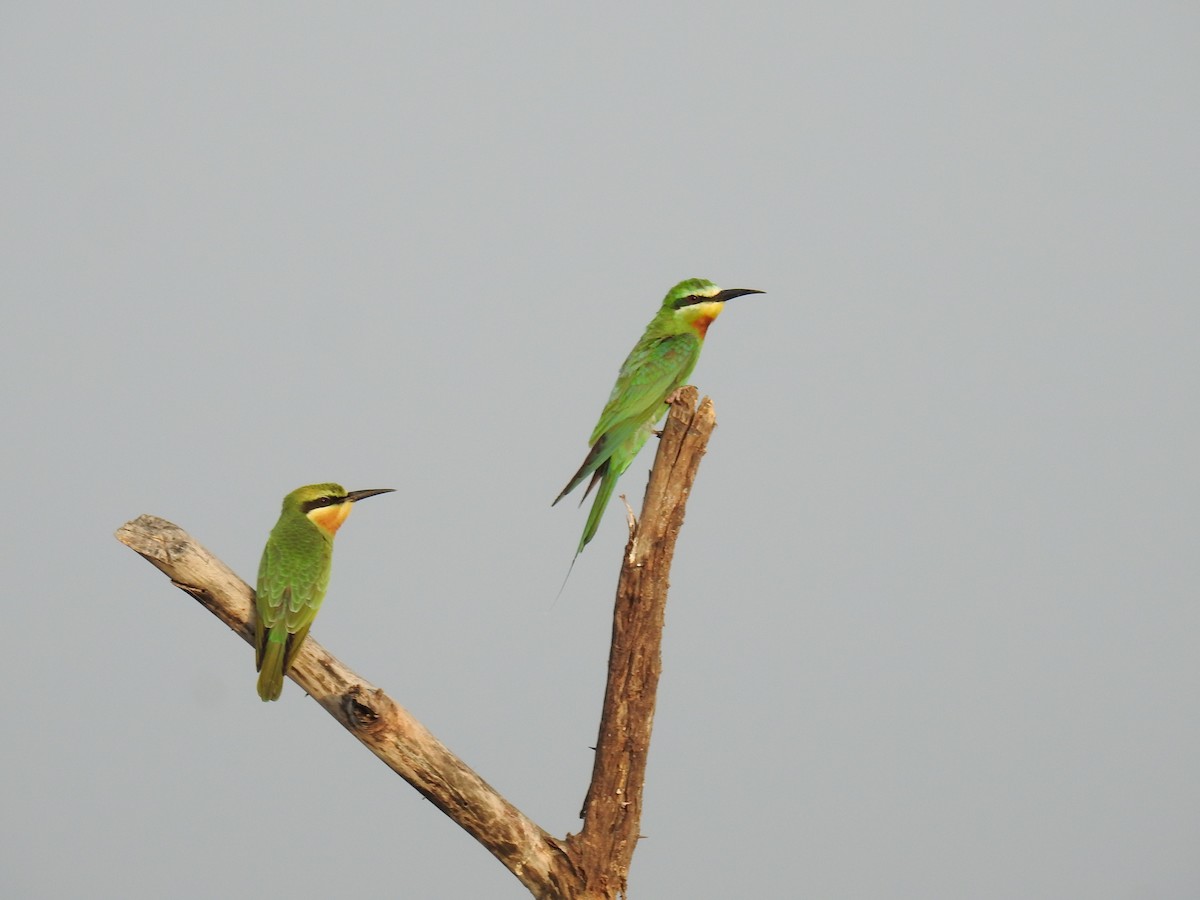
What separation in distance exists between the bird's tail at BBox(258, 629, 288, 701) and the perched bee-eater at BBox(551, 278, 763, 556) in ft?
4.14

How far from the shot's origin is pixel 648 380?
5043mm

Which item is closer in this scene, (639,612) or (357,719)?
(357,719)

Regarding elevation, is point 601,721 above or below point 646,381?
below

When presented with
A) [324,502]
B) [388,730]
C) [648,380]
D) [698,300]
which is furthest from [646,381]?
[388,730]

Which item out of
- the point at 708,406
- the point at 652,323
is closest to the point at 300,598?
the point at 708,406

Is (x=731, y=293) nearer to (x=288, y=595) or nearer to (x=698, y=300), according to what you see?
(x=698, y=300)

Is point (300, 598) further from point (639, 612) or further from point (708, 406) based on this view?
point (708, 406)

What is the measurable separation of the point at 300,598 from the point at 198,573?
363 mm

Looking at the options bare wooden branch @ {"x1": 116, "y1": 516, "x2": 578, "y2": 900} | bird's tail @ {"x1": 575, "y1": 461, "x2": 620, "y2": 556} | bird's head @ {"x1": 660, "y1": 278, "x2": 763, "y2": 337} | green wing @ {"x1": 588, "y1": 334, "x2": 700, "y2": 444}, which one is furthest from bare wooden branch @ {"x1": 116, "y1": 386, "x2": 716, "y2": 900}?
bird's head @ {"x1": 660, "y1": 278, "x2": 763, "y2": 337}

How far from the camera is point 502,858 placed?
13.0 ft

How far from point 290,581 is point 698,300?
7.75ft

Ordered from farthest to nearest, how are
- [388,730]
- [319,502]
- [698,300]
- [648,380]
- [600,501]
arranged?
1. [698,300]
2. [648,380]
3. [600,501]
4. [319,502]
5. [388,730]

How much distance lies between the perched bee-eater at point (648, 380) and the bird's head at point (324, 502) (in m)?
0.86

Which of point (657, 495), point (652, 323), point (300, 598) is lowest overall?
point (300, 598)
